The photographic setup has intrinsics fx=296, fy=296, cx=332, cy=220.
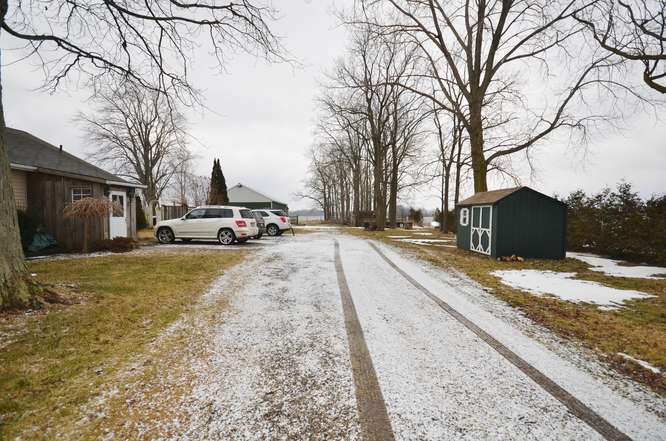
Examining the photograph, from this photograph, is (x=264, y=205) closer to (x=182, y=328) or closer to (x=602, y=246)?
(x=602, y=246)

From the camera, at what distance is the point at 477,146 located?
15.7m

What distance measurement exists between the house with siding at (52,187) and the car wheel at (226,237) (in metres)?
4.13

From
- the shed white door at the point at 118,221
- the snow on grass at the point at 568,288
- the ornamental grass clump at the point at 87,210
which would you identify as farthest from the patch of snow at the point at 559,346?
the shed white door at the point at 118,221

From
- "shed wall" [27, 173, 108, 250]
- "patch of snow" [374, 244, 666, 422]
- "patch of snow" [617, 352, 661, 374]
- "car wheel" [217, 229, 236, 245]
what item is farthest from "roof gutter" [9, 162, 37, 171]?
"patch of snow" [617, 352, 661, 374]

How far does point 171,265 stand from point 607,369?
9.74m

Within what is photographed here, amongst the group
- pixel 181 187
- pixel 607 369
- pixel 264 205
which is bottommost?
pixel 607 369

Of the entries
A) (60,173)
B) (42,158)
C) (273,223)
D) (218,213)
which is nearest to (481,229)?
(218,213)

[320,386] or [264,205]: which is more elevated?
[264,205]

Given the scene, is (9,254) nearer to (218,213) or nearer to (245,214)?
(218,213)

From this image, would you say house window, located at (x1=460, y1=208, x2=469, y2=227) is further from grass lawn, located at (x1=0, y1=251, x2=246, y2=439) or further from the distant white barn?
the distant white barn

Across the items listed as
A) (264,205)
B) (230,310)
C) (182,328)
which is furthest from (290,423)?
(264,205)

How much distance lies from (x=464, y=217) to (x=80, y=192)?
17721 millimetres

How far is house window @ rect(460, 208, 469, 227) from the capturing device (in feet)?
47.8

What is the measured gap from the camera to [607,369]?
11.0 feet
